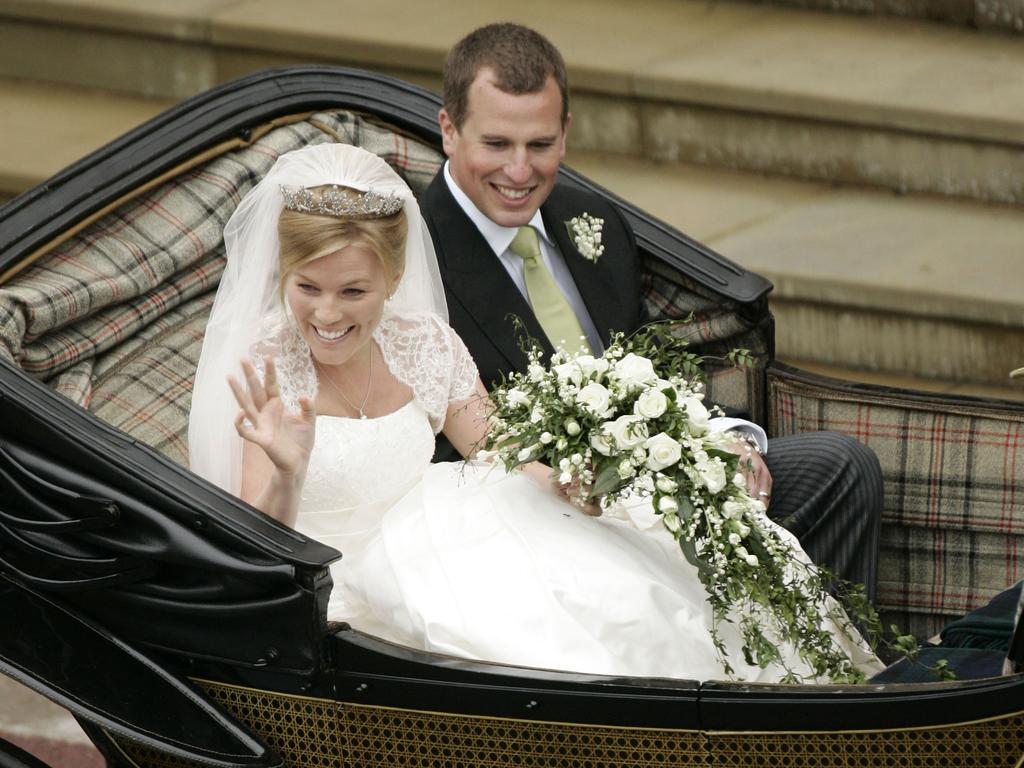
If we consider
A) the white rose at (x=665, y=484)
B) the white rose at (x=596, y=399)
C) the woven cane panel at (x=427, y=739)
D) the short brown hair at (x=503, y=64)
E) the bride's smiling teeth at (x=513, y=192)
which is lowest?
the woven cane panel at (x=427, y=739)

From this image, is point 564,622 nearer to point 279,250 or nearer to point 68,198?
point 279,250

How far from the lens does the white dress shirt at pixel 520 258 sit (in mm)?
2934

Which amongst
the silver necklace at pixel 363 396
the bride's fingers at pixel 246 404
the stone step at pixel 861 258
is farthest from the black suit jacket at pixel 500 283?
the stone step at pixel 861 258

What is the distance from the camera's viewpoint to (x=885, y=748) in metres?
1.98

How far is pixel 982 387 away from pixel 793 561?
6.88ft

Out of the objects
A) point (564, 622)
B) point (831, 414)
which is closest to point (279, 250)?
point (564, 622)

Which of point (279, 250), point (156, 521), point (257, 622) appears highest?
point (279, 250)

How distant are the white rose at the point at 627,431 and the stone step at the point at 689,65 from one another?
239cm

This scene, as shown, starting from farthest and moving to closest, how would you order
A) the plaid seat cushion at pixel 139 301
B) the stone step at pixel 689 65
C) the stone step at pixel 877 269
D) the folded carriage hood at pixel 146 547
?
1. the stone step at pixel 689 65
2. the stone step at pixel 877 269
3. the plaid seat cushion at pixel 139 301
4. the folded carriage hood at pixel 146 547

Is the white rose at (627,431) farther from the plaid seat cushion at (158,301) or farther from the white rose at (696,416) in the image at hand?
the plaid seat cushion at (158,301)

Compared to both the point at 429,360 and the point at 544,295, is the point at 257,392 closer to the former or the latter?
the point at 429,360

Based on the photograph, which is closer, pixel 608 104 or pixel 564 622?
pixel 564 622

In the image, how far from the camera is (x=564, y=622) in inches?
86.2

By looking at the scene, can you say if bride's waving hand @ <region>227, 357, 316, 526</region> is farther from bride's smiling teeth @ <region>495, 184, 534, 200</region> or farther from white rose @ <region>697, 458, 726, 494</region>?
bride's smiling teeth @ <region>495, 184, 534, 200</region>
